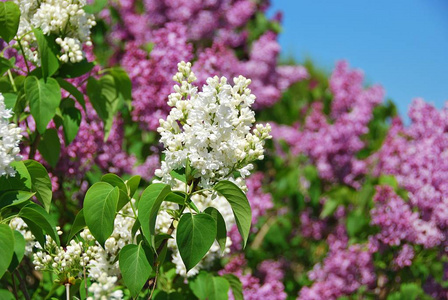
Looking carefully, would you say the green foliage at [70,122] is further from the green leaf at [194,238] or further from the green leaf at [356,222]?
the green leaf at [356,222]

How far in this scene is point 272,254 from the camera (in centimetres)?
469

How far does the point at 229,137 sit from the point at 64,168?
141 cm

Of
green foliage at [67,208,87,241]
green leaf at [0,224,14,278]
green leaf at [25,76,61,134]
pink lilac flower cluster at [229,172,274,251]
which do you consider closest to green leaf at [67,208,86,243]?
green foliage at [67,208,87,241]

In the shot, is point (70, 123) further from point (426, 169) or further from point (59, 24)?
point (426, 169)

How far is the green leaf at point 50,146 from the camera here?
78.5 inches

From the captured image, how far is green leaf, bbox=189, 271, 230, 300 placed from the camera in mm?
1860

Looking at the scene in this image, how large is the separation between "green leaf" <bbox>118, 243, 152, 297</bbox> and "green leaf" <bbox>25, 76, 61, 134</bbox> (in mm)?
619

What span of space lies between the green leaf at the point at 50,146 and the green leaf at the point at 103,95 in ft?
0.63

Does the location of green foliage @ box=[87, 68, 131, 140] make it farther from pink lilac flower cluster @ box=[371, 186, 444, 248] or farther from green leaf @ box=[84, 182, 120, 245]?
pink lilac flower cluster @ box=[371, 186, 444, 248]

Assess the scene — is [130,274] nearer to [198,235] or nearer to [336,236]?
[198,235]

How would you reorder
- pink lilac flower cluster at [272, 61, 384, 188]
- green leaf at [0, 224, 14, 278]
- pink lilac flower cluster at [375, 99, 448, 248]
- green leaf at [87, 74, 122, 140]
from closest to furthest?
green leaf at [0, 224, 14, 278]
green leaf at [87, 74, 122, 140]
pink lilac flower cluster at [375, 99, 448, 248]
pink lilac flower cluster at [272, 61, 384, 188]

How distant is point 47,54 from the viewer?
1.76m

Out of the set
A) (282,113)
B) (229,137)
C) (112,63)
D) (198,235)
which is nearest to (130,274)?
(198,235)

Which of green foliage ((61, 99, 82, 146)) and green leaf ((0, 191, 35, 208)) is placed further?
green foliage ((61, 99, 82, 146))
